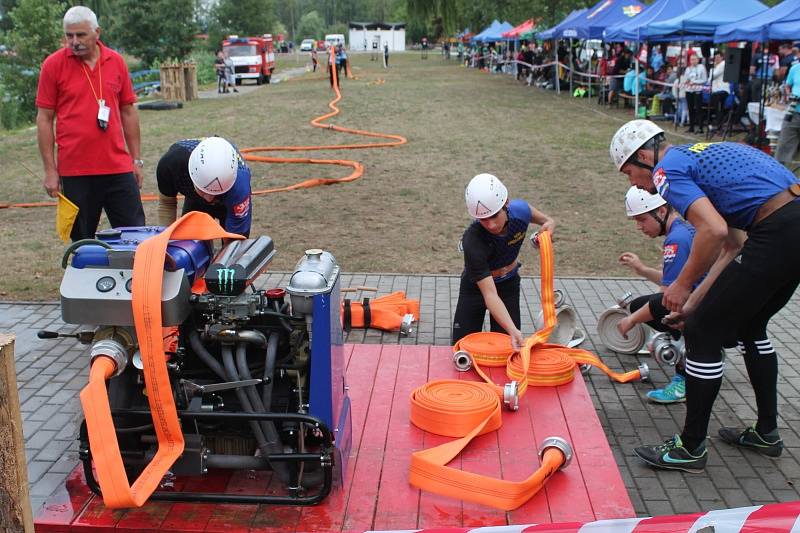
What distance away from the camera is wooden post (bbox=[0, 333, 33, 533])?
2221 millimetres

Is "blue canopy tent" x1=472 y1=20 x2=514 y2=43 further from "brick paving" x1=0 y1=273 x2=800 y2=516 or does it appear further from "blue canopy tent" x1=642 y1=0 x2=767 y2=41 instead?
"brick paving" x1=0 y1=273 x2=800 y2=516

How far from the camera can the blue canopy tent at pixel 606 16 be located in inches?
883

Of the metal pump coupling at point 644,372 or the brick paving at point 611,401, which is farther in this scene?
the metal pump coupling at point 644,372

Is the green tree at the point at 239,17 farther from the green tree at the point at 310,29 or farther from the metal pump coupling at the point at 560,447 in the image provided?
the metal pump coupling at the point at 560,447

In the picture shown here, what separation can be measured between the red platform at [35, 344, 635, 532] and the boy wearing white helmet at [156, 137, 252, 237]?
1.27 meters

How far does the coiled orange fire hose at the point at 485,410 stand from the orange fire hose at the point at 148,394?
1069mm

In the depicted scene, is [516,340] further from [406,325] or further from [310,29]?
[310,29]

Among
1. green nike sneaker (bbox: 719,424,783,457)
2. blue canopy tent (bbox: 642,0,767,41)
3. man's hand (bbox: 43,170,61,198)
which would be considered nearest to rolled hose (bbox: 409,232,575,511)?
green nike sneaker (bbox: 719,424,783,457)

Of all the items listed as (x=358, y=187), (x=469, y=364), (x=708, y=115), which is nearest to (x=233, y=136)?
(x=358, y=187)

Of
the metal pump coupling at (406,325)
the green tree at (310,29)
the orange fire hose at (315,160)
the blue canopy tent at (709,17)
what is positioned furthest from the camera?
the green tree at (310,29)

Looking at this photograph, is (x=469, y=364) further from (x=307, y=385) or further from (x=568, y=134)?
(x=568, y=134)

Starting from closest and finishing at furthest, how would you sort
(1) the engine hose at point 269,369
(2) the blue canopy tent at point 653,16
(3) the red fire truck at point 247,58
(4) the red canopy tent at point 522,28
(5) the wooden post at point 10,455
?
(5) the wooden post at point 10,455 < (1) the engine hose at point 269,369 < (2) the blue canopy tent at point 653,16 < (3) the red fire truck at point 247,58 < (4) the red canopy tent at point 522,28

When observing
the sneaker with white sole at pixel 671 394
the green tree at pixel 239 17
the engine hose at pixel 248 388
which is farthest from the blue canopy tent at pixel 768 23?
the green tree at pixel 239 17

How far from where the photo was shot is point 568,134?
1667 centimetres
